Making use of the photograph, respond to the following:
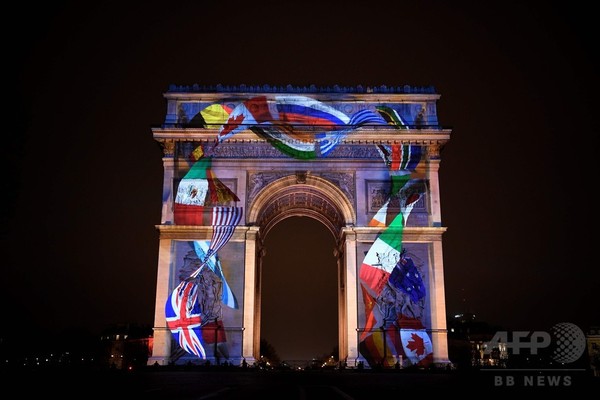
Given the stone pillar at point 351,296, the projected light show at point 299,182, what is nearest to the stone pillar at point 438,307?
the projected light show at point 299,182

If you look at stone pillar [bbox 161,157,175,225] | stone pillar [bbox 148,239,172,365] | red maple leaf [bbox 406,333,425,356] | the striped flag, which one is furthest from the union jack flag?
red maple leaf [bbox 406,333,425,356]

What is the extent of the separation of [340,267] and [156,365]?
44.0ft

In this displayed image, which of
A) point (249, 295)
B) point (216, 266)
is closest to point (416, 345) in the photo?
point (249, 295)

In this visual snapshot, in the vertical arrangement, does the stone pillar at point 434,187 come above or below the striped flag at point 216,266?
above

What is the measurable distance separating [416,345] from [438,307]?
86.1 inches

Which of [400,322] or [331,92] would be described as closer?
[400,322]

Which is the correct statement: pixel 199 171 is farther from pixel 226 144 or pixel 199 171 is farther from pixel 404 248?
pixel 404 248

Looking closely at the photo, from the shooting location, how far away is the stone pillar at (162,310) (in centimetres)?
2798

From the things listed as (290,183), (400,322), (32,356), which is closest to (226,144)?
(290,183)

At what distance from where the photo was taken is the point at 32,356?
256 ft

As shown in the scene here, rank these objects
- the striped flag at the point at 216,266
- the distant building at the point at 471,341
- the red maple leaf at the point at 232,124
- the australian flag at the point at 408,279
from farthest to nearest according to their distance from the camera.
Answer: the distant building at the point at 471,341 < the red maple leaf at the point at 232,124 < the australian flag at the point at 408,279 < the striped flag at the point at 216,266

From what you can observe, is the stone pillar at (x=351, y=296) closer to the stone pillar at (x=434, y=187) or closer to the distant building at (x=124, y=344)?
the stone pillar at (x=434, y=187)

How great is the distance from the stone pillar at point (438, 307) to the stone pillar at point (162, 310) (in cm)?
1258

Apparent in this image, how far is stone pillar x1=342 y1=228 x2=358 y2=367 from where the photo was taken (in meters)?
28.5
